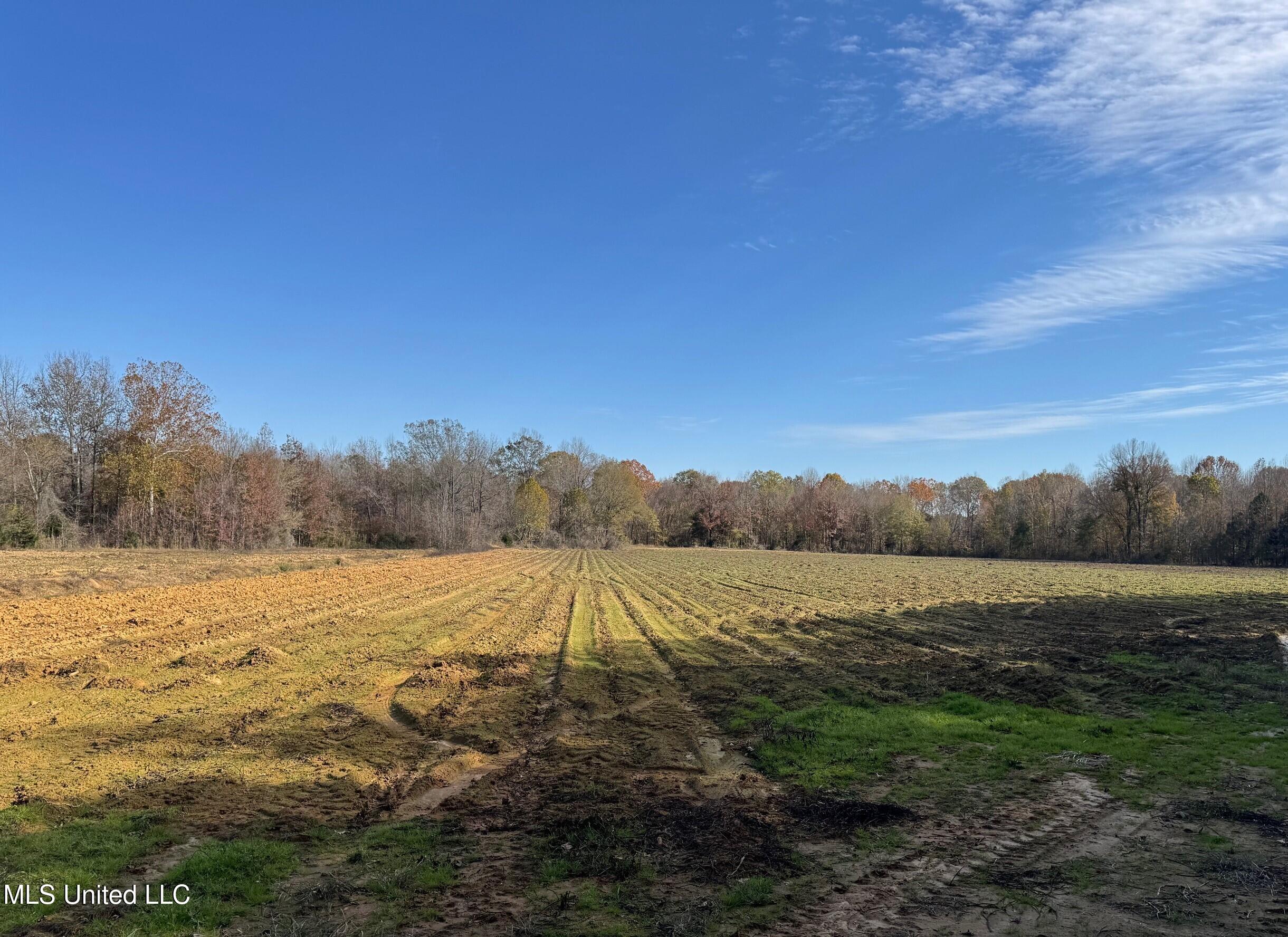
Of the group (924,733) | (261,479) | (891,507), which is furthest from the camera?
(891,507)

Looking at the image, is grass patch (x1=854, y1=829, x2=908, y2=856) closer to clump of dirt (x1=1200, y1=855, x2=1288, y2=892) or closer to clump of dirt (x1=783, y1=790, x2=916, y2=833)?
clump of dirt (x1=783, y1=790, x2=916, y2=833)

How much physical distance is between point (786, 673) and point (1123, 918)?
895 centimetres

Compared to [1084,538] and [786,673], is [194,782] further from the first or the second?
[1084,538]

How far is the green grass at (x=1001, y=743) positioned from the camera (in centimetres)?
805

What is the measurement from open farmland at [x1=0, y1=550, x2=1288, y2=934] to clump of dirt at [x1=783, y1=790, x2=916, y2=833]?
0.16ft

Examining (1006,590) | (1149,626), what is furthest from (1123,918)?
(1006,590)

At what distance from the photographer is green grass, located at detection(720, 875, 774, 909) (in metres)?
5.20

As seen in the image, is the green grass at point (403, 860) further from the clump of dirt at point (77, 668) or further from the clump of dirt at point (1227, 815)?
the clump of dirt at point (77, 668)

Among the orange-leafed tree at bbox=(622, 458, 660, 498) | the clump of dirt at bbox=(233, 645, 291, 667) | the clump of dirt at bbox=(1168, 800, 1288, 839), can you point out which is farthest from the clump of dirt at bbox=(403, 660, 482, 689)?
the orange-leafed tree at bbox=(622, 458, 660, 498)

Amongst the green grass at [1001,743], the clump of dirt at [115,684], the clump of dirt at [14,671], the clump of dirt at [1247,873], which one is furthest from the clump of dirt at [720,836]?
the clump of dirt at [14,671]

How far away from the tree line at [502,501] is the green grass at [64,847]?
147 feet

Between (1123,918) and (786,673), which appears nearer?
(1123,918)

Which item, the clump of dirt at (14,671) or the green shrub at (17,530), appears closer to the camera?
the clump of dirt at (14,671)

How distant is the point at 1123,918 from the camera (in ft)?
16.0
